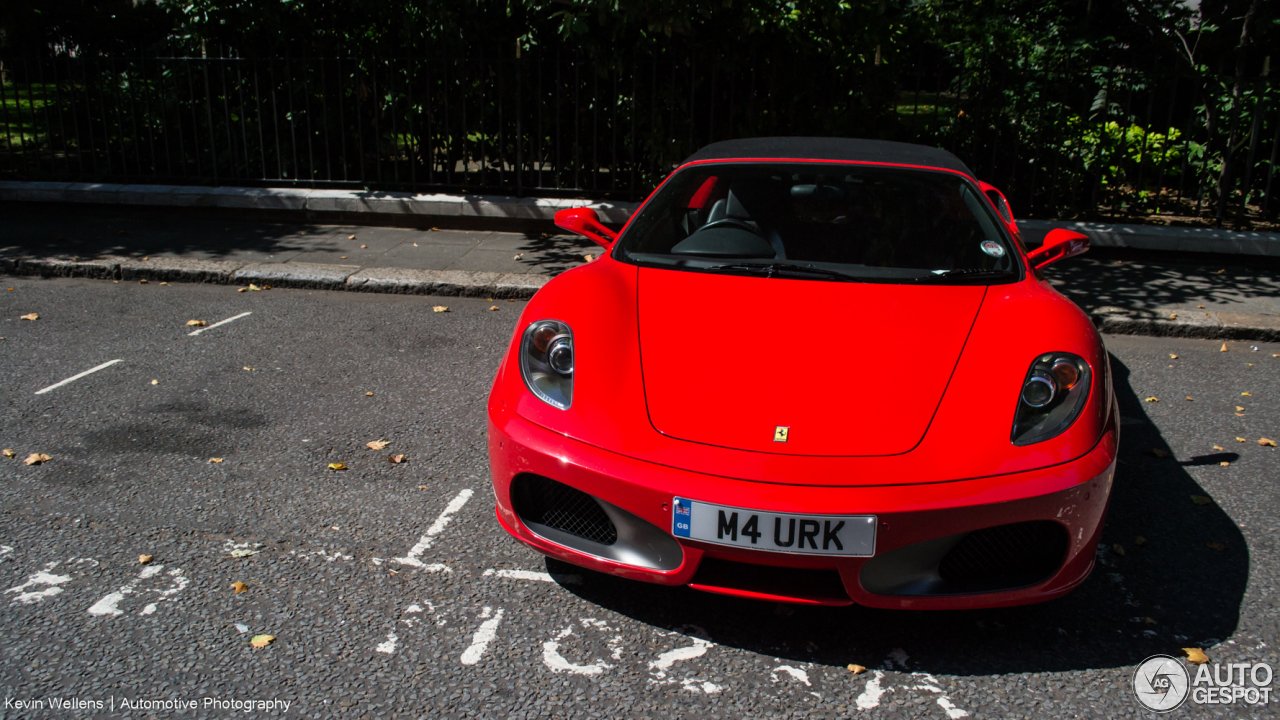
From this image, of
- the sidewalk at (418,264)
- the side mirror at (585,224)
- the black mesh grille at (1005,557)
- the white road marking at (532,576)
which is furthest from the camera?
the sidewalk at (418,264)

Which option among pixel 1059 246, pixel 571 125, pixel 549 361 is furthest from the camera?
pixel 571 125

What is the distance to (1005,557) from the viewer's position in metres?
2.40

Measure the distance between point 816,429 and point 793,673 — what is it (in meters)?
0.66

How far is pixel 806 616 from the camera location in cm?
267

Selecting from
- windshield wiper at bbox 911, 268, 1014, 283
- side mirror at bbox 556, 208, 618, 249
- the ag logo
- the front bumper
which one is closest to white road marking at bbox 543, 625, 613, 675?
the front bumper

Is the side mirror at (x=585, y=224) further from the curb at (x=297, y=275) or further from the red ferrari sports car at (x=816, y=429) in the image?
the curb at (x=297, y=275)

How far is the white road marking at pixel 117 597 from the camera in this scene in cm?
259

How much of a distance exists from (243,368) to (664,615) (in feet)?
10.4

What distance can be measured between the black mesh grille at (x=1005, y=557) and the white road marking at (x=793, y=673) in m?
0.46

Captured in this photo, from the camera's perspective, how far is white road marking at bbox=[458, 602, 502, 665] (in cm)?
244

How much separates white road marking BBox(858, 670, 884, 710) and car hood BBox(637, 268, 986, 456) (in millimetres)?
610

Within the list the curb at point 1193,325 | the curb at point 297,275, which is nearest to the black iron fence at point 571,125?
the curb at point 297,275

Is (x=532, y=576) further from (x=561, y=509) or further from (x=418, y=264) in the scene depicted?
(x=418, y=264)

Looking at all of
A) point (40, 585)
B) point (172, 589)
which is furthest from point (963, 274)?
point (40, 585)
